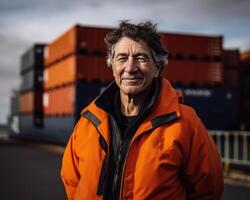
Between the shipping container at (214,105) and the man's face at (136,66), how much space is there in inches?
586

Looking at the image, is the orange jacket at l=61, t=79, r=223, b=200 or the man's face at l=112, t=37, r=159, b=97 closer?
the orange jacket at l=61, t=79, r=223, b=200

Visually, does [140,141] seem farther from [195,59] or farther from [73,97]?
[195,59]

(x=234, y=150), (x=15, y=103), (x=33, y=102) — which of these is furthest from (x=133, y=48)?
(x=15, y=103)

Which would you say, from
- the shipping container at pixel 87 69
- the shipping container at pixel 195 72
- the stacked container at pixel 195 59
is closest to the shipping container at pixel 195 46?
the stacked container at pixel 195 59

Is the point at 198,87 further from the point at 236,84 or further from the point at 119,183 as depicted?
the point at 119,183

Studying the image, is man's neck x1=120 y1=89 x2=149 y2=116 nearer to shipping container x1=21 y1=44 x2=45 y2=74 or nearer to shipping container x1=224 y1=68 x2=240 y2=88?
shipping container x1=224 y1=68 x2=240 y2=88

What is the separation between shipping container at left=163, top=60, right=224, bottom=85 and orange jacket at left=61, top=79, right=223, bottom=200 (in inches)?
585

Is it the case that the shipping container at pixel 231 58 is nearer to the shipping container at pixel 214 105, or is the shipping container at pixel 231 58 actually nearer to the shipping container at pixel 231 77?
the shipping container at pixel 231 77

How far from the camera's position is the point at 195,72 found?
17750 millimetres

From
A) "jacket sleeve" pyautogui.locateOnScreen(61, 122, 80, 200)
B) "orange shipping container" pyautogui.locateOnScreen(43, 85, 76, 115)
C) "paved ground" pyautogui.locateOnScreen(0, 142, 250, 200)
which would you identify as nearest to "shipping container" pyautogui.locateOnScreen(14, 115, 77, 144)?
"orange shipping container" pyautogui.locateOnScreen(43, 85, 76, 115)

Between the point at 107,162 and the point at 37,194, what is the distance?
548cm

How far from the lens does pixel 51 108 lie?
66.7ft

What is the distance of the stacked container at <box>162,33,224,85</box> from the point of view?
17469 millimetres

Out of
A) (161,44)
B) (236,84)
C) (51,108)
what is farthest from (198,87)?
(161,44)
